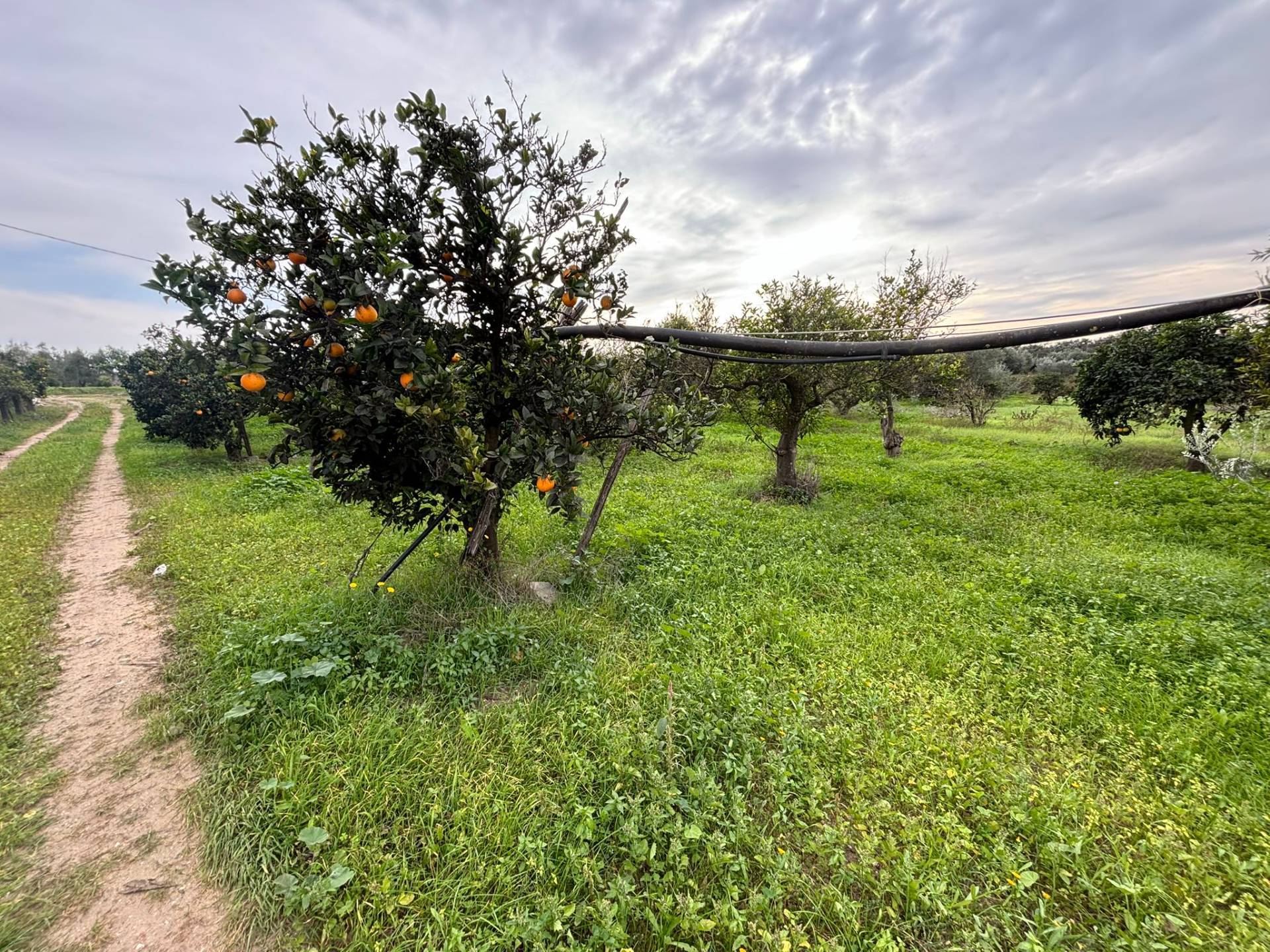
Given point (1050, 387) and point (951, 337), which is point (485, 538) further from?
point (1050, 387)

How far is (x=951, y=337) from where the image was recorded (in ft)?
15.0

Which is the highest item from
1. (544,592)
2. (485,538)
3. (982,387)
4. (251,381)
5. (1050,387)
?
(251,381)

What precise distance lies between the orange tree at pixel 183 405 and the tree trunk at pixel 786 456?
12615mm

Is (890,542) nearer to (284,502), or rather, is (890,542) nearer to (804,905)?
(804,905)

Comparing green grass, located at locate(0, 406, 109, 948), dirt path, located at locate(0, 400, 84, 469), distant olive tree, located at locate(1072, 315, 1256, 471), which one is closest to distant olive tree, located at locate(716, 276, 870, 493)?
distant olive tree, located at locate(1072, 315, 1256, 471)

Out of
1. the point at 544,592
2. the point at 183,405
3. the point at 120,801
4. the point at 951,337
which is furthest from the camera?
the point at 183,405

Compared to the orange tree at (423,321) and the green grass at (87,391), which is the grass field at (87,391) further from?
the orange tree at (423,321)

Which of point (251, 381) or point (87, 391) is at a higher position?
point (87, 391)

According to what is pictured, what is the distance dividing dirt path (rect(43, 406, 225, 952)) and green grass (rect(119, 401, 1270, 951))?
0.16 metres

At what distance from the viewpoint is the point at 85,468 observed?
484 inches

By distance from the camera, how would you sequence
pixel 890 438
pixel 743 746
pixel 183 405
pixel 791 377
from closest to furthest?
1. pixel 743 746
2. pixel 791 377
3. pixel 183 405
4. pixel 890 438

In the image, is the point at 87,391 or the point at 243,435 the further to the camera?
the point at 87,391

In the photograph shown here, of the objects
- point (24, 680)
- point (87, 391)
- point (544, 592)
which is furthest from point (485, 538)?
point (87, 391)

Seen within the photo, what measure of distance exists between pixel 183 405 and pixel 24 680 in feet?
39.1
